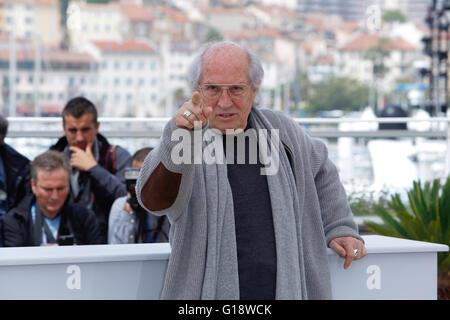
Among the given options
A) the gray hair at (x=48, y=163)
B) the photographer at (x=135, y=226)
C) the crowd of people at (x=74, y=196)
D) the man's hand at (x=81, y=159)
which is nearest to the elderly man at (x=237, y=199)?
the crowd of people at (x=74, y=196)

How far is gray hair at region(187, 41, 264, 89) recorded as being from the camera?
2.43 meters

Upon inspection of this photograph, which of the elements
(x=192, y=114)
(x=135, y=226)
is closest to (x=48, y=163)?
(x=135, y=226)

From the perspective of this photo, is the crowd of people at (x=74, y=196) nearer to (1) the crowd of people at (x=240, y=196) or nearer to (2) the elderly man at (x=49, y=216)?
(2) the elderly man at (x=49, y=216)

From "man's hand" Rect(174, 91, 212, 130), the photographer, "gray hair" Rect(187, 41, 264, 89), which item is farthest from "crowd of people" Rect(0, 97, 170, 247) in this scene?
"man's hand" Rect(174, 91, 212, 130)

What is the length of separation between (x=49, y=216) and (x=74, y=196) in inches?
22.9

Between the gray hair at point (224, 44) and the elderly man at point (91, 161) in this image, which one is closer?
the gray hair at point (224, 44)

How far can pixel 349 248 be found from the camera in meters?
2.50

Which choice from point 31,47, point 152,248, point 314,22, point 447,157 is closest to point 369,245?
point 152,248

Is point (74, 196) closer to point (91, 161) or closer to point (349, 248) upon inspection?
point (91, 161)

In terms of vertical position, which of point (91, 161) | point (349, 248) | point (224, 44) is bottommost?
point (349, 248)

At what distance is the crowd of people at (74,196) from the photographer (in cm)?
385

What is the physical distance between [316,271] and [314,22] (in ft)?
513

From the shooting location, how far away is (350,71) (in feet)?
427

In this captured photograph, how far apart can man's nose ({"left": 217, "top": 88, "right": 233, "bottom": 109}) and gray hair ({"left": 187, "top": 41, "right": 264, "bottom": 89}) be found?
0.08 metres
